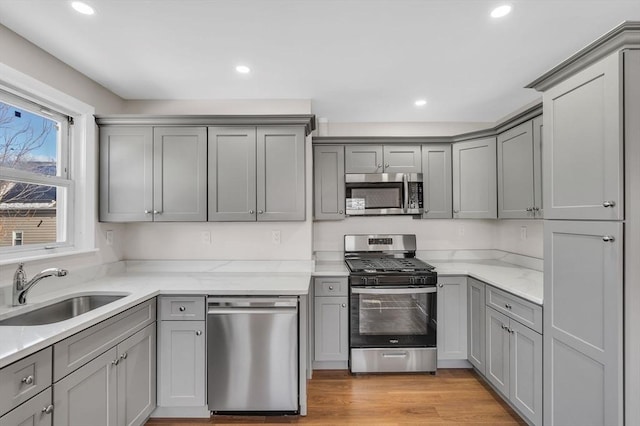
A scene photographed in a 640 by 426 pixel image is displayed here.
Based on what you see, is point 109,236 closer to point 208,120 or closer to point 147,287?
point 147,287

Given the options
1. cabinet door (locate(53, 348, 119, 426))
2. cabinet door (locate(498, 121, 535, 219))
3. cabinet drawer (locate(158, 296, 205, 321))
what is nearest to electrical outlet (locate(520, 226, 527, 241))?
cabinet door (locate(498, 121, 535, 219))

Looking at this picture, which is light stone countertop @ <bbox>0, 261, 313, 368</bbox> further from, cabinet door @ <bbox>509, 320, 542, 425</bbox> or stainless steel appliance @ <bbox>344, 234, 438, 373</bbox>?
cabinet door @ <bbox>509, 320, 542, 425</bbox>

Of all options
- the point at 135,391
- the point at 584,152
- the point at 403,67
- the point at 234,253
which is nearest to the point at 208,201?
the point at 234,253

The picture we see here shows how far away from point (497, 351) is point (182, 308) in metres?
2.47

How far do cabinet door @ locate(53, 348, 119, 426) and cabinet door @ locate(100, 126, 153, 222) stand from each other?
1.25 m

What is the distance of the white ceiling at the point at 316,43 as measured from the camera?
5.24 feet

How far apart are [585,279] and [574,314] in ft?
0.70

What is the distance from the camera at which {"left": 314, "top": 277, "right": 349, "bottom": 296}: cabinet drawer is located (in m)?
2.77

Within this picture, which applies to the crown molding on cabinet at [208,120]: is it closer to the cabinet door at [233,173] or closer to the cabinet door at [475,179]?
the cabinet door at [233,173]

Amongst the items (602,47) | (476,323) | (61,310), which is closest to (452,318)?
(476,323)

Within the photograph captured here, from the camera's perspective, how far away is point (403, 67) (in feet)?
7.26

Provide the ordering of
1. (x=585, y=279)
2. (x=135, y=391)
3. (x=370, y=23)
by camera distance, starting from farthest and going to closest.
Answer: (x=135, y=391)
(x=370, y=23)
(x=585, y=279)

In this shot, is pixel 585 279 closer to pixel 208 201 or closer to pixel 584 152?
pixel 584 152

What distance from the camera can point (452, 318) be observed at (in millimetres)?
2803
